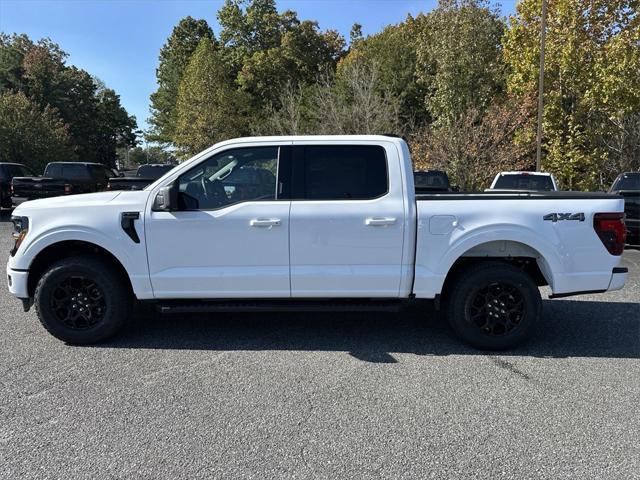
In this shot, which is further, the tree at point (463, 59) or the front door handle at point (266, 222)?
the tree at point (463, 59)

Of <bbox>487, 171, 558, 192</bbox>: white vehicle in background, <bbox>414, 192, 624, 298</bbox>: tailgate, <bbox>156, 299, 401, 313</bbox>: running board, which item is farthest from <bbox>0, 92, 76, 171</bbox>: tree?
<bbox>414, 192, 624, 298</bbox>: tailgate

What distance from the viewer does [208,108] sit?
37281 millimetres

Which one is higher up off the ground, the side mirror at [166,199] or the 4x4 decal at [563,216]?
the side mirror at [166,199]

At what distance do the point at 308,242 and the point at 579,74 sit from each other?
19.1 meters

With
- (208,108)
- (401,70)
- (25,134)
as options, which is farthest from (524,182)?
(25,134)

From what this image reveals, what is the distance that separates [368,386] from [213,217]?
200cm

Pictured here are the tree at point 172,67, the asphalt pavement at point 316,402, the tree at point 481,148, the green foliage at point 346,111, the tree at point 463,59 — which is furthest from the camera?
the tree at point 172,67

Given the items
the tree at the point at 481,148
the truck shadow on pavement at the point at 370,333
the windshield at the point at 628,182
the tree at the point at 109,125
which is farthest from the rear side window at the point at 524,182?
the tree at the point at 109,125

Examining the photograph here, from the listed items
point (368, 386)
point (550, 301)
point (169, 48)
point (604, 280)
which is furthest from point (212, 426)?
point (169, 48)

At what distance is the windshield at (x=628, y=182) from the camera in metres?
11.5

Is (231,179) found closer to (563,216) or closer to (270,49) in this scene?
(563,216)

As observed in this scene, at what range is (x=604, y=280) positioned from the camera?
471 centimetres

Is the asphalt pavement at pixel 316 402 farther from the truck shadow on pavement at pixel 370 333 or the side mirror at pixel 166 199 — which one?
the side mirror at pixel 166 199

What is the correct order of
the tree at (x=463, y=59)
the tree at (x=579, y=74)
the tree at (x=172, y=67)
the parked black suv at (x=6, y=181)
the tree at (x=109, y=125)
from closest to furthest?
the parked black suv at (x=6, y=181) < the tree at (x=579, y=74) < the tree at (x=463, y=59) < the tree at (x=172, y=67) < the tree at (x=109, y=125)
